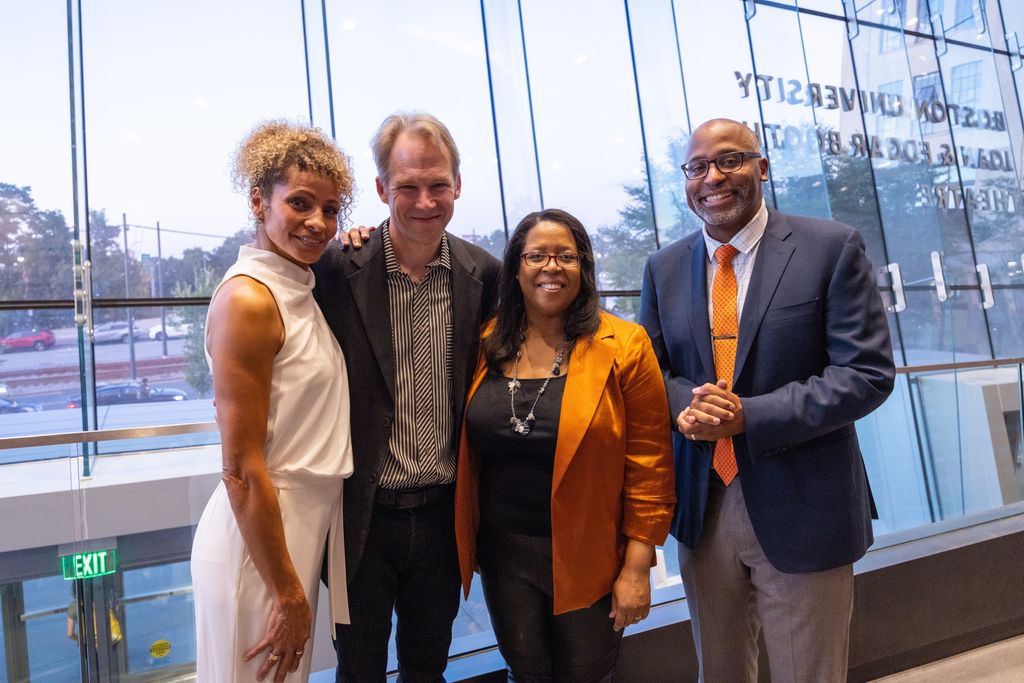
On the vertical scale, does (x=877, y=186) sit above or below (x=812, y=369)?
above

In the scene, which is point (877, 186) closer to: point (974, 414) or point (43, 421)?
point (974, 414)

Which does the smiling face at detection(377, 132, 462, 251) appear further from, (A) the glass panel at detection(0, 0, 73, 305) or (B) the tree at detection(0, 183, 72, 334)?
(B) the tree at detection(0, 183, 72, 334)

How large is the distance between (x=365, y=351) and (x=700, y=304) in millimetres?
921

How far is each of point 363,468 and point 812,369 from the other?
1.18 metres

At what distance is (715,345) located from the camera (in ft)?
6.04

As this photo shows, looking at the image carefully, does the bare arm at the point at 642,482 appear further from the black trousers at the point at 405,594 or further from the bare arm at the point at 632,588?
the black trousers at the point at 405,594

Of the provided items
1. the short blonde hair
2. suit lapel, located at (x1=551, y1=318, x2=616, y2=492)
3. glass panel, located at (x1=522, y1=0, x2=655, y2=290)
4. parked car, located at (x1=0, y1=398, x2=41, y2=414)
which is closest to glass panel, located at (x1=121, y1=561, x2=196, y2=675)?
suit lapel, located at (x1=551, y1=318, x2=616, y2=492)

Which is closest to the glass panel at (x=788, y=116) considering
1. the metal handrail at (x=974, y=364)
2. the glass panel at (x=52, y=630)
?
the metal handrail at (x=974, y=364)

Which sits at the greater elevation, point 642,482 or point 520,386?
point 520,386

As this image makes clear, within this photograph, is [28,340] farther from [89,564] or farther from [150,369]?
[89,564]

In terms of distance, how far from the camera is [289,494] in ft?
4.87

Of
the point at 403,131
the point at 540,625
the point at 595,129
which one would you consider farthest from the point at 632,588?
the point at 595,129

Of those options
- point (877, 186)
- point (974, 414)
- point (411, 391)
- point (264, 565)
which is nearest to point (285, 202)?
point (411, 391)

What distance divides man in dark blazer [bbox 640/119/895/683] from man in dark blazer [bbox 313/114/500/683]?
0.65 metres
